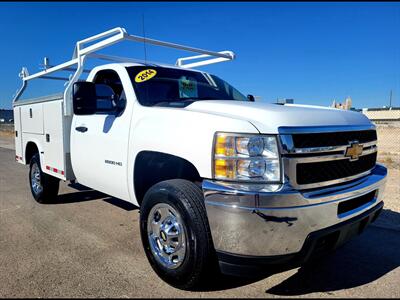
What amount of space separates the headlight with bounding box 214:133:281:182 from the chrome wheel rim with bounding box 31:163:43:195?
4231 mm

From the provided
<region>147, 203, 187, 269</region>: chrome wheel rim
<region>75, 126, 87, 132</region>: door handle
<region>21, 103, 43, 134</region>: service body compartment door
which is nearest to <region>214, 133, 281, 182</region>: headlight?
<region>147, 203, 187, 269</region>: chrome wheel rim

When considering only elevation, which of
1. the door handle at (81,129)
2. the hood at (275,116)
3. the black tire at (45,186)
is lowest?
the black tire at (45,186)

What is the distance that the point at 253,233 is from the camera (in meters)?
2.34

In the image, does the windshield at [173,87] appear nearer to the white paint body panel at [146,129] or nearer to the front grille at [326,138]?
the white paint body panel at [146,129]

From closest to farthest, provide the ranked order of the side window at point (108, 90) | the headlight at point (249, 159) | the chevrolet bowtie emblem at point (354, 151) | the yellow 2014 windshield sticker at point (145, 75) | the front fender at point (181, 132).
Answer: the headlight at point (249, 159)
the front fender at point (181, 132)
the chevrolet bowtie emblem at point (354, 151)
the yellow 2014 windshield sticker at point (145, 75)
the side window at point (108, 90)

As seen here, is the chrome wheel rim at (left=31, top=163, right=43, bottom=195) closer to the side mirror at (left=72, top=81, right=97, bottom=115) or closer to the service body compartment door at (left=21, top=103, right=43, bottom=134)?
the service body compartment door at (left=21, top=103, right=43, bottom=134)

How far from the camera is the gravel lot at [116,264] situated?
113 inches

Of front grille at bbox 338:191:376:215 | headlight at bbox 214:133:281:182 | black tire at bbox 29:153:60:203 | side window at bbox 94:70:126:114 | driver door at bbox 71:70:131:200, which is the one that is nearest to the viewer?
headlight at bbox 214:133:281:182

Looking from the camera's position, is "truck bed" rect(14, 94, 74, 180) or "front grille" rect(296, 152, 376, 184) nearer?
"front grille" rect(296, 152, 376, 184)

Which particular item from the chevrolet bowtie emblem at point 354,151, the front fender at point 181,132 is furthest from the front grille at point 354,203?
the front fender at point 181,132

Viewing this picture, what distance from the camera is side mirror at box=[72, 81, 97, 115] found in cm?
373

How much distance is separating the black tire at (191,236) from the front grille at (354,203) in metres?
1.07

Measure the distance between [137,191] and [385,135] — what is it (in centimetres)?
1862

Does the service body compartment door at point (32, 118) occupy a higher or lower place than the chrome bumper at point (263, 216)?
higher
